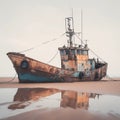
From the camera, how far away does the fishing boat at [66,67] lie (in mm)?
31656

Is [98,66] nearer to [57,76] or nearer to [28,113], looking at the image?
[57,76]

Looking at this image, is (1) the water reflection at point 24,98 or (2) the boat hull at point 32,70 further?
(2) the boat hull at point 32,70

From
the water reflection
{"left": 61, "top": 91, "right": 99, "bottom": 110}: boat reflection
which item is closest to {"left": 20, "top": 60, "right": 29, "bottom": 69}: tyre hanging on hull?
the water reflection

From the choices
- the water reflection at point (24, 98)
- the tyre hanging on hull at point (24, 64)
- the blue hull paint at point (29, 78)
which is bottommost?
the water reflection at point (24, 98)

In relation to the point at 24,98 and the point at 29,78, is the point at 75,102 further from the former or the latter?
the point at 29,78

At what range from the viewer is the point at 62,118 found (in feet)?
22.5

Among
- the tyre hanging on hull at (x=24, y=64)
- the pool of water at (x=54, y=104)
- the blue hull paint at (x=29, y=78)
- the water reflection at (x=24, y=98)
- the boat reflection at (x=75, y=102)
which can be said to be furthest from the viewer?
the blue hull paint at (x=29, y=78)

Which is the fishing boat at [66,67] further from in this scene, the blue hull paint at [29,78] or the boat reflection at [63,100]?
the boat reflection at [63,100]

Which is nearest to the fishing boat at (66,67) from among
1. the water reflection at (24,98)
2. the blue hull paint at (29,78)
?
the blue hull paint at (29,78)

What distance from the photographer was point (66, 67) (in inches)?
1475

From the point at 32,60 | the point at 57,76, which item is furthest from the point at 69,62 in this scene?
the point at 32,60

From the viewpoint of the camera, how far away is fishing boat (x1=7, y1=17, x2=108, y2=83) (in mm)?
31656

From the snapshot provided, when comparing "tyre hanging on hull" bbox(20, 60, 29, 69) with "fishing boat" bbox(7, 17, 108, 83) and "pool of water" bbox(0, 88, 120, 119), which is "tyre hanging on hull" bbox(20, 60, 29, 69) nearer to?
"fishing boat" bbox(7, 17, 108, 83)

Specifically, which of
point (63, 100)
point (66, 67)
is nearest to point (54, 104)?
point (63, 100)
